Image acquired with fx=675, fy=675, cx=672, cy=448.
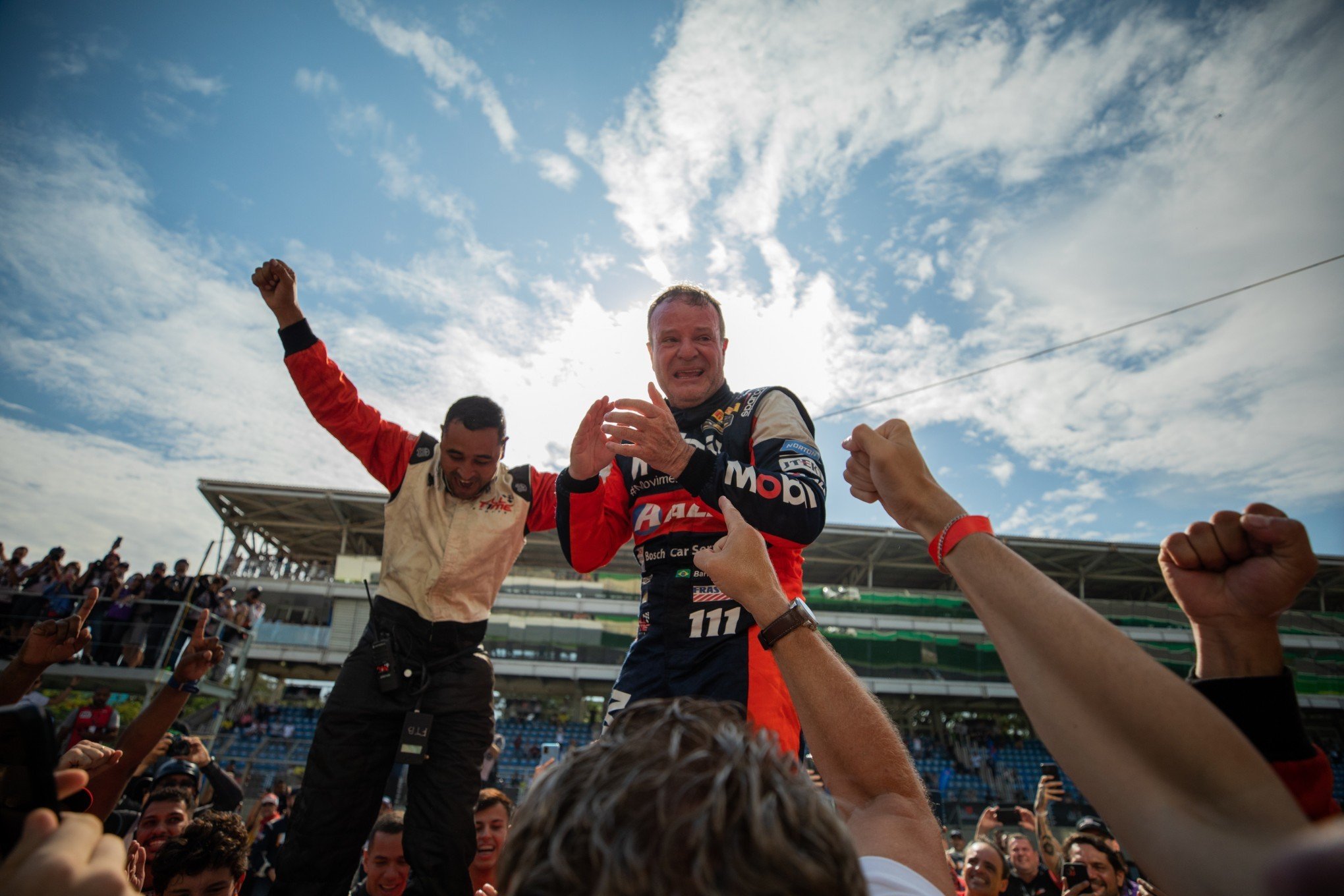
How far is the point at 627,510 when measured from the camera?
2922 mm

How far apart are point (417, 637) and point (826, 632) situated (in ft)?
76.5

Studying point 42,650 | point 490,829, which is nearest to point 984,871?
point 490,829

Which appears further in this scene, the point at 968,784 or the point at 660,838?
the point at 968,784

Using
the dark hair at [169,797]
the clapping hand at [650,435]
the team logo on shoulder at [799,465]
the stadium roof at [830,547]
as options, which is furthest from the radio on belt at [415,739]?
the stadium roof at [830,547]

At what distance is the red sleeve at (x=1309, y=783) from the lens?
84cm

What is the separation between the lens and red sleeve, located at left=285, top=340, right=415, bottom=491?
3.01 metres

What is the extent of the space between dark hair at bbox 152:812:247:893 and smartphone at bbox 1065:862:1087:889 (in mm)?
5057

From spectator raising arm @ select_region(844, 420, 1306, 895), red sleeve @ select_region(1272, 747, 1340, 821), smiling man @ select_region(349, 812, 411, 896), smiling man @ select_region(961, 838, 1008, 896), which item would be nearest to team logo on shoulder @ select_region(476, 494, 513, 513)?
smiling man @ select_region(349, 812, 411, 896)

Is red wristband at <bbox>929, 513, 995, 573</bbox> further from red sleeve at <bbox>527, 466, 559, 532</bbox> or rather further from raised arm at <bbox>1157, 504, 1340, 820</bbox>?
red sleeve at <bbox>527, 466, 559, 532</bbox>

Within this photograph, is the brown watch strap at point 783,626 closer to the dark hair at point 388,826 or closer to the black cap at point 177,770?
the dark hair at point 388,826

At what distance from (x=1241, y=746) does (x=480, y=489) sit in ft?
9.53

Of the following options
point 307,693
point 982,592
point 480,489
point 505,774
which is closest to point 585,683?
point 505,774

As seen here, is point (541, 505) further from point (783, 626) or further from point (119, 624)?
point (119, 624)

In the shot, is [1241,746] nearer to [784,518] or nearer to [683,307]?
[784,518]
